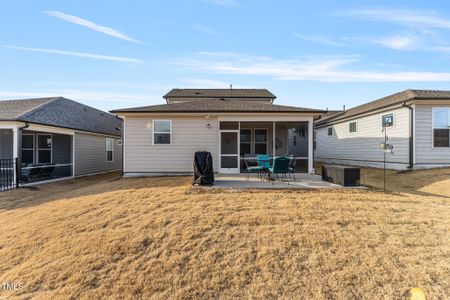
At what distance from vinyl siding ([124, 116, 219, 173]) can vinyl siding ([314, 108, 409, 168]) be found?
961cm

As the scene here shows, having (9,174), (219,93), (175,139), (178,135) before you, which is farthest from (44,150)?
(219,93)

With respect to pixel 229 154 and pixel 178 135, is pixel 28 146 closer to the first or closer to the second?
pixel 178 135

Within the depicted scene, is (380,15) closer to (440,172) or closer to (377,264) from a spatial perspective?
(440,172)

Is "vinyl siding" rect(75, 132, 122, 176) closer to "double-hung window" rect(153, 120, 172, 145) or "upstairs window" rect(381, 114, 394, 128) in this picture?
"double-hung window" rect(153, 120, 172, 145)

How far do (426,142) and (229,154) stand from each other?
9.73 m

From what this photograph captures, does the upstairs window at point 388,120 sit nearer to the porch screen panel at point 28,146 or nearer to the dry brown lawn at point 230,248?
the dry brown lawn at point 230,248

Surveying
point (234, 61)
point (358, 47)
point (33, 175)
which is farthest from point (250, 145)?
point (33, 175)

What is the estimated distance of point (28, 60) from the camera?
14102 millimetres

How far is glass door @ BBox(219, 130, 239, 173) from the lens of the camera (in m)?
13.0

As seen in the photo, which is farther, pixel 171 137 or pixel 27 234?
pixel 171 137

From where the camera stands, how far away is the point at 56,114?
51.2 feet

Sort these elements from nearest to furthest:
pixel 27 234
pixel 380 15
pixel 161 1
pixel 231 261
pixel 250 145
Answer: pixel 231 261 < pixel 27 234 < pixel 161 1 < pixel 380 15 < pixel 250 145

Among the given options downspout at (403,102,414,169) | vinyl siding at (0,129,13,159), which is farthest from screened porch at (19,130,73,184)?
downspout at (403,102,414,169)

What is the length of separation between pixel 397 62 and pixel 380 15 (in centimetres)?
399
